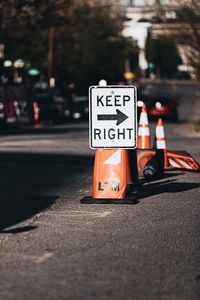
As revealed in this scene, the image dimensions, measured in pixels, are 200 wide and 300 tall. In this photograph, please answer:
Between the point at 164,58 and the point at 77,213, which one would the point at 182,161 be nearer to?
the point at 77,213

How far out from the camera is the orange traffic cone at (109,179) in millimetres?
14281

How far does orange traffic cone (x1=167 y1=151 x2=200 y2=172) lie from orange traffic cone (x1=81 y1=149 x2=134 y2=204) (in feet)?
15.6

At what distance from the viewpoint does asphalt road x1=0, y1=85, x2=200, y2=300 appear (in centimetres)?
852

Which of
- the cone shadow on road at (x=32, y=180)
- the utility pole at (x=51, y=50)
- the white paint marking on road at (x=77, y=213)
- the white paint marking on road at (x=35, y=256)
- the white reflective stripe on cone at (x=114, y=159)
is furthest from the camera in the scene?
the utility pole at (x=51, y=50)

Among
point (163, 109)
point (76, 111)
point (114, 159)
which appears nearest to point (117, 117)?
point (114, 159)

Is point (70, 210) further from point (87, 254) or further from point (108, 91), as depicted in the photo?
point (87, 254)

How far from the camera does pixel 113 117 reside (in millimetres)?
14477

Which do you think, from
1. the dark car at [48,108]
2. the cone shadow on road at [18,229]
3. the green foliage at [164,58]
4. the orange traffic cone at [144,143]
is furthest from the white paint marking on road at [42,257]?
the green foliage at [164,58]

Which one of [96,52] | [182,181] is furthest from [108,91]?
[96,52]

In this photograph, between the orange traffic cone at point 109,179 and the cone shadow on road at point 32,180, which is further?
the orange traffic cone at point 109,179

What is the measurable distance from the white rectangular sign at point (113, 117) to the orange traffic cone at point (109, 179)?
0.17 m

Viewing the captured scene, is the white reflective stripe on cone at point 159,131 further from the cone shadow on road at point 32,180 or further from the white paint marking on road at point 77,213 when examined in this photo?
the white paint marking on road at point 77,213

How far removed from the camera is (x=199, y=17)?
43.8m

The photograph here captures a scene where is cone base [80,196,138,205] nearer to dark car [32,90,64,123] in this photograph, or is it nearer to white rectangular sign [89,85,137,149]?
white rectangular sign [89,85,137,149]
